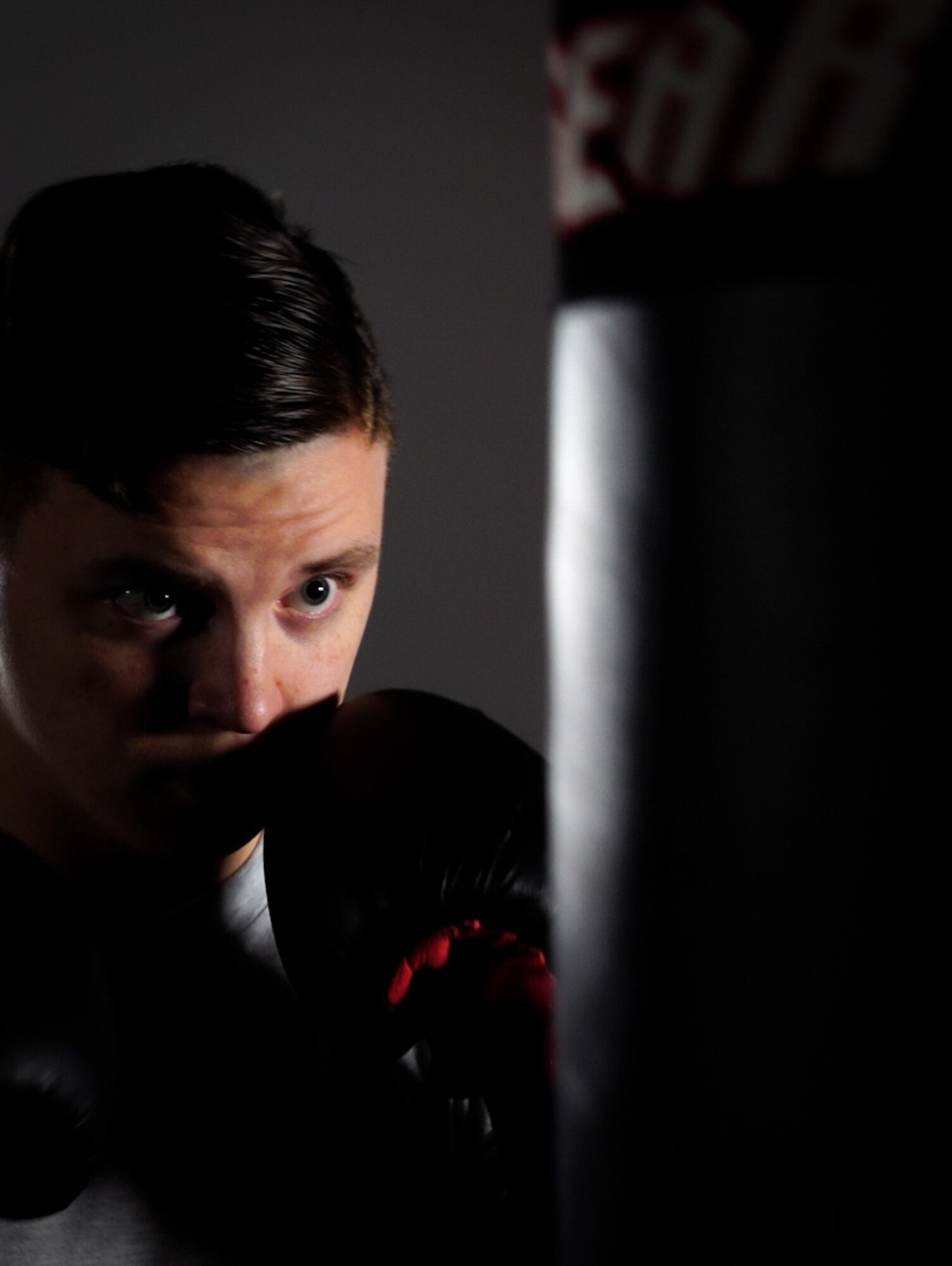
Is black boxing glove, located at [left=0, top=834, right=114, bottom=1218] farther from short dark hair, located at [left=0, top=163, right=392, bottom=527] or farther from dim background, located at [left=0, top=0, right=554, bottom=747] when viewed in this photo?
dim background, located at [left=0, top=0, right=554, bottom=747]

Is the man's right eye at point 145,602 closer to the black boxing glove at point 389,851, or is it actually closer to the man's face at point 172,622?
the man's face at point 172,622

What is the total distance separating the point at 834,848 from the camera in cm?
26

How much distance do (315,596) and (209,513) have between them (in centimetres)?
12

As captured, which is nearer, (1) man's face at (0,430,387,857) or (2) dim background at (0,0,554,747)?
(1) man's face at (0,430,387,857)

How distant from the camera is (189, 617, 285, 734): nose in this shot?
0.86 metres

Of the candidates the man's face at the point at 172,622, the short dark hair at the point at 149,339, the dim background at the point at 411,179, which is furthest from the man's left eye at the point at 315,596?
the dim background at the point at 411,179

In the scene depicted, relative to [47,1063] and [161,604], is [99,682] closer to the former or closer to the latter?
[161,604]

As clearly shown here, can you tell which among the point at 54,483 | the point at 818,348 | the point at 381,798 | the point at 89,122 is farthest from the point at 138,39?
the point at 818,348

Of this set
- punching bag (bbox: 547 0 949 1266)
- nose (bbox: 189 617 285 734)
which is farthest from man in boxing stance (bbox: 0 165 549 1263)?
punching bag (bbox: 547 0 949 1266)

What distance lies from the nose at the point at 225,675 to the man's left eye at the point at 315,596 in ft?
0.18

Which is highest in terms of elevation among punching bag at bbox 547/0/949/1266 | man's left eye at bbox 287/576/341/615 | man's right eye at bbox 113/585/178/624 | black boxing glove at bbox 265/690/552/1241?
punching bag at bbox 547/0/949/1266

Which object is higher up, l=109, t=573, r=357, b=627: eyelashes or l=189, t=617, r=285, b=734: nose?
l=109, t=573, r=357, b=627: eyelashes

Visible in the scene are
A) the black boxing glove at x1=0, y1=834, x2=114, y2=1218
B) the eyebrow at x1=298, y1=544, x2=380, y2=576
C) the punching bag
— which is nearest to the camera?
the punching bag

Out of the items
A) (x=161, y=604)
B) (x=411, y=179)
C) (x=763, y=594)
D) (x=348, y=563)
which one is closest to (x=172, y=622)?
(x=161, y=604)
